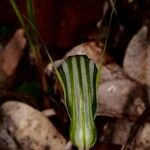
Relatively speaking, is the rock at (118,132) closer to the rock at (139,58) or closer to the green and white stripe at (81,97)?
the rock at (139,58)

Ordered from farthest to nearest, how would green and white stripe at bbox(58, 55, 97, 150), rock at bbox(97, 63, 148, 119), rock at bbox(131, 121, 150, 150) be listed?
rock at bbox(97, 63, 148, 119) < rock at bbox(131, 121, 150, 150) < green and white stripe at bbox(58, 55, 97, 150)

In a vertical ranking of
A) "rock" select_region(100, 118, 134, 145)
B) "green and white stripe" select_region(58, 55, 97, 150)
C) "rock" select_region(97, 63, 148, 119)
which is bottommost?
"rock" select_region(100, 118, 134, 145)

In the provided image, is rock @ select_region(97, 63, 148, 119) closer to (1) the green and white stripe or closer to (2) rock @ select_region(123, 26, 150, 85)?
(2) rock @ select_region(123, 26, 150, 85)

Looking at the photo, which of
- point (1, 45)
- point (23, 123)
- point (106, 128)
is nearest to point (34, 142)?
point (23, 123)

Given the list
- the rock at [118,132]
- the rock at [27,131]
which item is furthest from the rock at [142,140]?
the rock at [27,131]

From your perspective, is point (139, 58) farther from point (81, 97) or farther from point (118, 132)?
point (81, 97)

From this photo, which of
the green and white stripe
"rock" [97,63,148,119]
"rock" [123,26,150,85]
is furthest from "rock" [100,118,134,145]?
the green and white stripe
